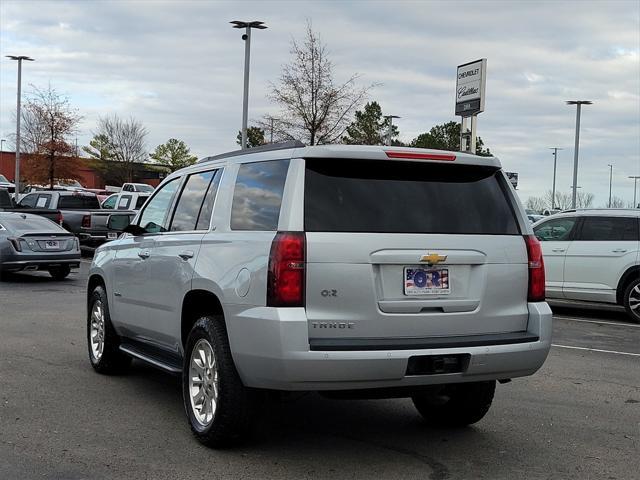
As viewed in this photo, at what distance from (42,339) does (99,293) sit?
227cm

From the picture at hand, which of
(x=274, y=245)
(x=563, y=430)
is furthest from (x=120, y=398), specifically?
(x=563, y=430)

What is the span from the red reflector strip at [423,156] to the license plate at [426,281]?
707 millimetres

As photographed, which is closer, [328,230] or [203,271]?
[328,230]

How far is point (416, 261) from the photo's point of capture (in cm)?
491

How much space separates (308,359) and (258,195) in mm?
1190

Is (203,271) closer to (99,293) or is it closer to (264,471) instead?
(264,471)

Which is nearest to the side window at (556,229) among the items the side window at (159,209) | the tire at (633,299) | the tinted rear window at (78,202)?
the tire at (633,299)

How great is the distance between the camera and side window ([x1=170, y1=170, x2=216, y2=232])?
6.07m

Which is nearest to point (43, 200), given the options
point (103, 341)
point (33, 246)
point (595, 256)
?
point (33, 246)

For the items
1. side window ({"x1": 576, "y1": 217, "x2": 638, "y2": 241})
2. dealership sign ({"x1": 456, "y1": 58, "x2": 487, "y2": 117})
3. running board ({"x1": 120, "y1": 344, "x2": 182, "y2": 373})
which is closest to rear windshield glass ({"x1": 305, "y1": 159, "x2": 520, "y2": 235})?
running board ({"x1": 120, "y1": 344, "x2": 182, "y2": 373})

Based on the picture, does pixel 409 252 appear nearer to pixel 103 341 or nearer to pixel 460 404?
pixel 460 404

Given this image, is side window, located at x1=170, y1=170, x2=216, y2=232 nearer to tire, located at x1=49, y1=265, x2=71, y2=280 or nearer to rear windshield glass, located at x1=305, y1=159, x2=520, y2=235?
rear windshield glass, located at x1=305, y1=159, x2=520, y2=235

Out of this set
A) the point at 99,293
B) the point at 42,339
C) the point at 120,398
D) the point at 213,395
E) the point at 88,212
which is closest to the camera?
the point at 213,395

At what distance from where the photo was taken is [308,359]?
463cm
